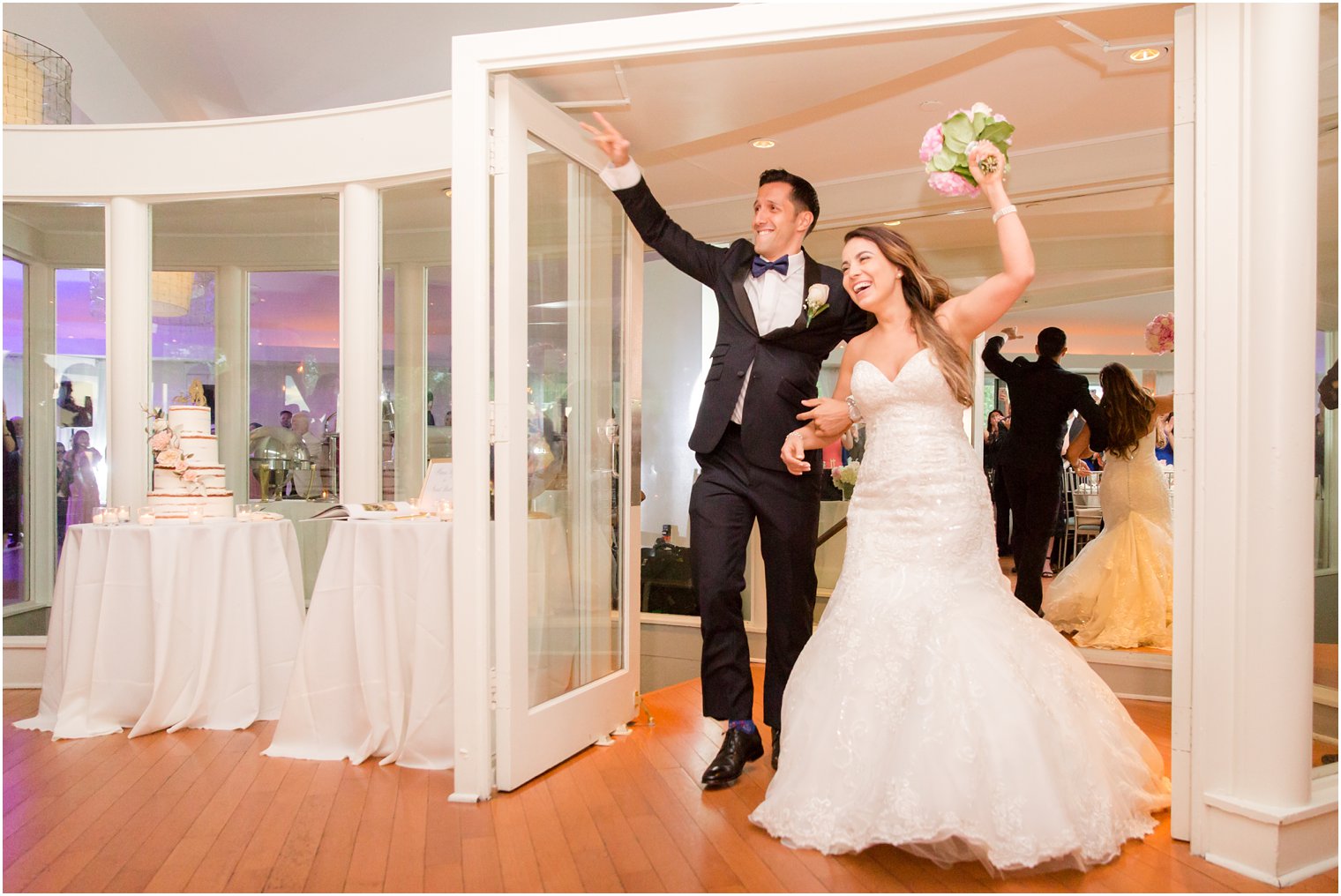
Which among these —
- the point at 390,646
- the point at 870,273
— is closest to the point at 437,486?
the point at 390,646

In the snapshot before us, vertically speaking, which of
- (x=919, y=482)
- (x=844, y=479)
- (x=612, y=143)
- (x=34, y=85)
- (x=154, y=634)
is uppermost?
(x=34, y=85)

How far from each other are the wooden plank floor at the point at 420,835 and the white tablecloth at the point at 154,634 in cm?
29

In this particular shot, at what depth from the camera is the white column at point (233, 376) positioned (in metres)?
5.36

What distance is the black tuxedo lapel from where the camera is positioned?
10.8 feet

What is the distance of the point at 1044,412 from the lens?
5.59m

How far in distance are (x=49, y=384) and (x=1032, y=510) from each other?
17.8 feet

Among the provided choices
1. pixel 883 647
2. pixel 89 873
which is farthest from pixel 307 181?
pixel 883 647

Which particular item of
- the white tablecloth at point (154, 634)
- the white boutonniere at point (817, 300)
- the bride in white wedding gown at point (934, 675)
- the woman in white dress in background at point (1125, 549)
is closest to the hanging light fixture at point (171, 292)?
the white tablecloth at point (154, 634)

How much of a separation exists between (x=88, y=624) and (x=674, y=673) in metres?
3.29

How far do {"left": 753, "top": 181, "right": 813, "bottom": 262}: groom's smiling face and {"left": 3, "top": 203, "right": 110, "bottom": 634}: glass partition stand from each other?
146 inches

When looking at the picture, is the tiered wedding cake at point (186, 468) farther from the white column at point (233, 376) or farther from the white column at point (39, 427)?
the white column at point (39, 427)

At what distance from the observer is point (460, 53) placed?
3002 millimetres

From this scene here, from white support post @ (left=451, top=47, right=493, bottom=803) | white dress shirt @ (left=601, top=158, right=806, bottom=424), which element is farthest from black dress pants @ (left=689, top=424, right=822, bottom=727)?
white support post @ (left=451, top=47, right=493, bottom=803)

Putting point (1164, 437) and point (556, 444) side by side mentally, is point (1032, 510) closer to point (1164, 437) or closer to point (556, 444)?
point (1164, 437)
